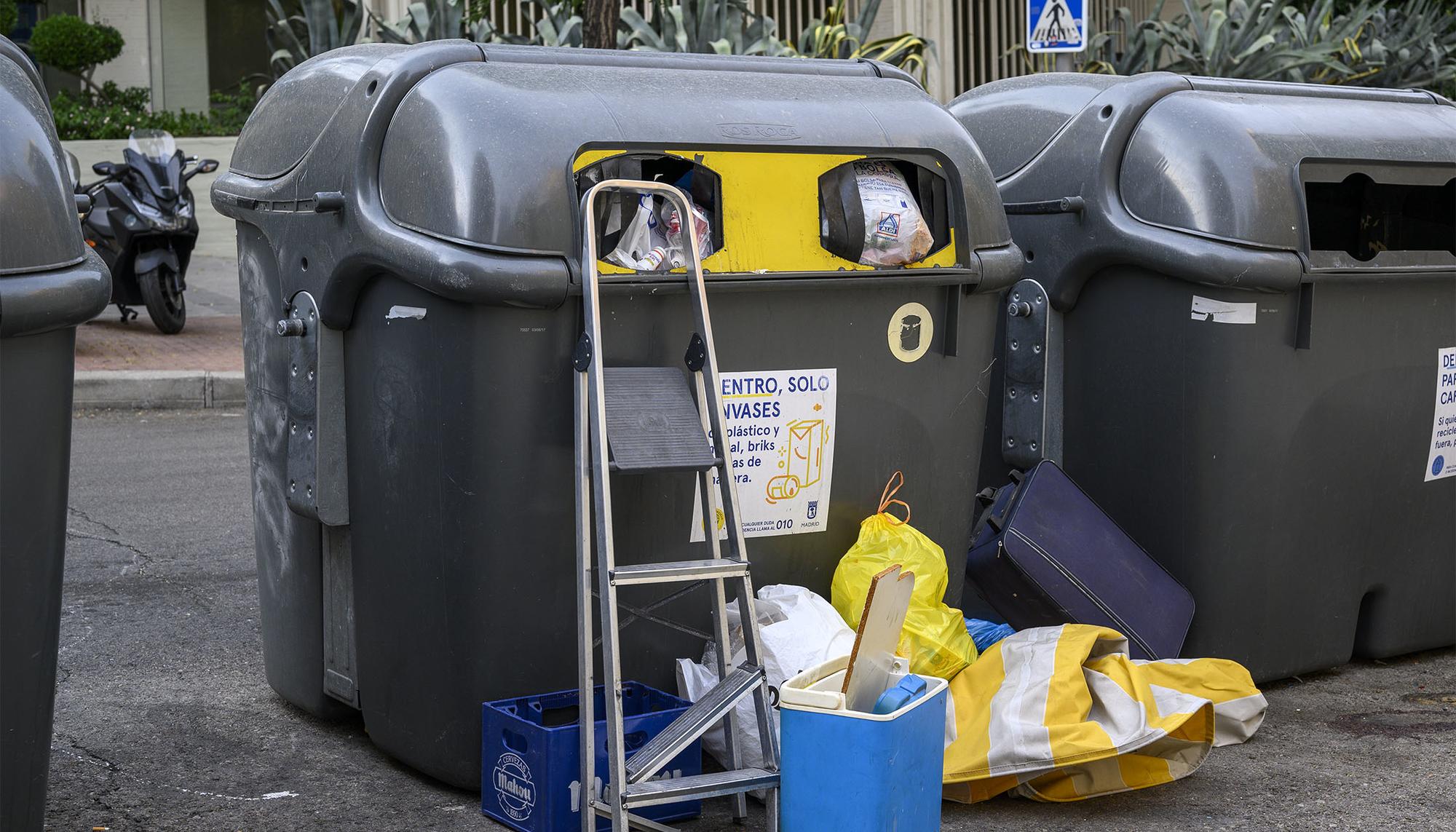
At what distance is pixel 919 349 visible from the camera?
12.2 ft

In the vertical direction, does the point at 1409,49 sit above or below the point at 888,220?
above

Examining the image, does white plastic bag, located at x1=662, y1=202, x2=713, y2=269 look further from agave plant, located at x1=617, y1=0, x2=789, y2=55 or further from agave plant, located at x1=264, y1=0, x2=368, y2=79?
agave plant, located at x1=264, y1=0, x2=368, y2=79

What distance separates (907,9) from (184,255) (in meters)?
7.76

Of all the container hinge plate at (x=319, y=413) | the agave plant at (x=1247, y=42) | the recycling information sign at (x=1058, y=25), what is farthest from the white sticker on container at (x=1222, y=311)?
the agave plant at (x=1247, y=42)

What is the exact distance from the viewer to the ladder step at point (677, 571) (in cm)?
305

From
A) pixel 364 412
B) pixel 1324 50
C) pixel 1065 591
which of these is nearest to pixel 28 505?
pixel 364 412

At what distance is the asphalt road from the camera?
3328 mm

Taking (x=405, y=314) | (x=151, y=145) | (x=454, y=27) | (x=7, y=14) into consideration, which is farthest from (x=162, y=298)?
(x=405, y=314)

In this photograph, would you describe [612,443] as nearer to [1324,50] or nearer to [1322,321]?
[1322,321]

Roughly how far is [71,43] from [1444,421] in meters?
12.6

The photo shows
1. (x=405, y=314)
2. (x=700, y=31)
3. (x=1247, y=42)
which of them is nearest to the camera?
(x=405, y=314)

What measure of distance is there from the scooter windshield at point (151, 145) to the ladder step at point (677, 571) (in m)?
7.55

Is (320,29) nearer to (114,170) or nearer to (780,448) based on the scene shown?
(114,170)

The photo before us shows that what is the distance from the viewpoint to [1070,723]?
3357 millimetres
